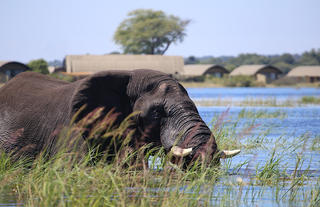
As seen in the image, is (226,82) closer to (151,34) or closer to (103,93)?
(151,34)

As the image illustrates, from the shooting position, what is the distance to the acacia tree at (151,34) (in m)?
90.8

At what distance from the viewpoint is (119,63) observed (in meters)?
56.8

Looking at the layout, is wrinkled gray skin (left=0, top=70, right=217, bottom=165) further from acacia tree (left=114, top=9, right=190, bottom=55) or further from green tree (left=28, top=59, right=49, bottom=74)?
acacia tree (left=114, top=9, right=190, bottom=55)

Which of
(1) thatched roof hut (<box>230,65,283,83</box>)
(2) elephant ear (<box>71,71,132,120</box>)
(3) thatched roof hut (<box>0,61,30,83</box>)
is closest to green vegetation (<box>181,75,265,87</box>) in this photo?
(1) thatched roof hut (<box>230,65,283,83</box>)

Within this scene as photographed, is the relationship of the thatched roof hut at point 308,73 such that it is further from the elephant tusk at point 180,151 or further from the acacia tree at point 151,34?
the elephant tusk at point 180,151

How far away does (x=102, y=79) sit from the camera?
7.81m

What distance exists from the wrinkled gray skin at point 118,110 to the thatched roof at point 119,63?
151 ft

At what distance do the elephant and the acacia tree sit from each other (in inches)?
3217

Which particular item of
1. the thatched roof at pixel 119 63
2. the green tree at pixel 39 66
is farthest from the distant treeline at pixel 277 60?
the green tree at pixel 39 66

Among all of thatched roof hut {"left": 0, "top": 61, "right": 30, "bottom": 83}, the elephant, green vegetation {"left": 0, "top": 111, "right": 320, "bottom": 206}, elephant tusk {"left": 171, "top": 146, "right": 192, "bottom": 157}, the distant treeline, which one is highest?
the elephant

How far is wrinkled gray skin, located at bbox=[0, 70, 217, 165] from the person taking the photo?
7.27 meters

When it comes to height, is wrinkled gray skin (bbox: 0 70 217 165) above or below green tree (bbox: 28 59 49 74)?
above

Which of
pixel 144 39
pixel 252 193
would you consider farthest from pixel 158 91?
pixel 144 39

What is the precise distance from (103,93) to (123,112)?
1.14 feet
